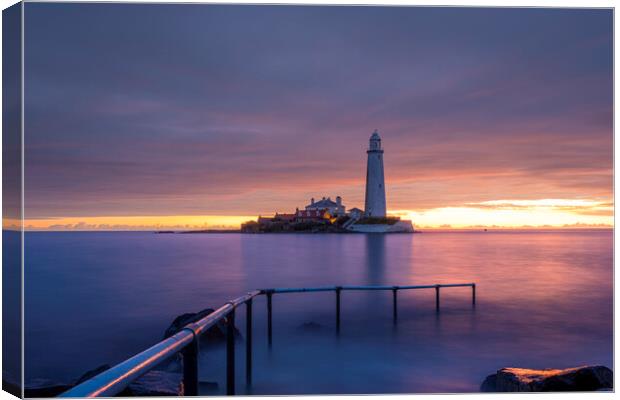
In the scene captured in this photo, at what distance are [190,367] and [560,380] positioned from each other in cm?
280

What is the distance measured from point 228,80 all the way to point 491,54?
2946 mm

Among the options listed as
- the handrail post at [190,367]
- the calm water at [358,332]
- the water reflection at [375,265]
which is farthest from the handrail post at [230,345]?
the water reflection at [375,265]

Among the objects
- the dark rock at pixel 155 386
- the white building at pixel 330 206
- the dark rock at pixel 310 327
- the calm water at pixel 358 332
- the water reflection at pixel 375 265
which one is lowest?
the water reflection at pixel 375 265

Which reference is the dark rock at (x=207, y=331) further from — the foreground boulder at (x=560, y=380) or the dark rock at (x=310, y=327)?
the foreground boulder at (x=560, y=380)

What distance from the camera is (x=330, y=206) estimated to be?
5181 cm

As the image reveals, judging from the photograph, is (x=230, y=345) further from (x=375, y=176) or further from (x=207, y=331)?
(x=375, y=176)

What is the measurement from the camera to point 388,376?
509 centimetres

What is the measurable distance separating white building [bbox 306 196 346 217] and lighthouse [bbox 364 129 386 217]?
739 inches

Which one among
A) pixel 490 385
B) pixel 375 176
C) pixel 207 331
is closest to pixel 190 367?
pixel 490 385

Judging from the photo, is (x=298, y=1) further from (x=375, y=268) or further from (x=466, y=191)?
(x=375, y=268)

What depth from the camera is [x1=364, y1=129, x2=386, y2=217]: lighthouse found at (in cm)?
3083

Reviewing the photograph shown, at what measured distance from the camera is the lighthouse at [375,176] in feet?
101

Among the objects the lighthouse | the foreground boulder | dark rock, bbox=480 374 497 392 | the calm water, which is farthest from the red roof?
the foreground boulder

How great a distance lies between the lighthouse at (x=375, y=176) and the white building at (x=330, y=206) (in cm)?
1878
